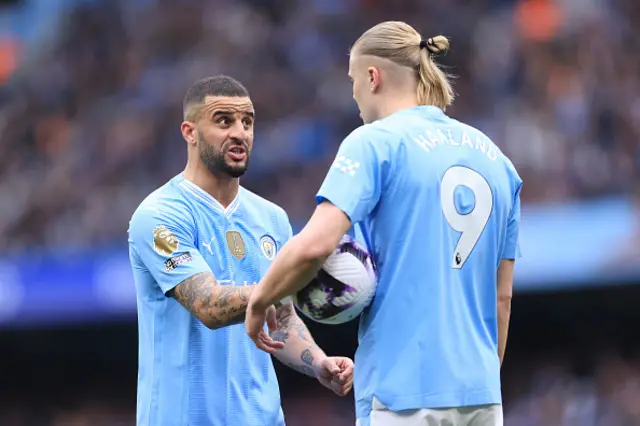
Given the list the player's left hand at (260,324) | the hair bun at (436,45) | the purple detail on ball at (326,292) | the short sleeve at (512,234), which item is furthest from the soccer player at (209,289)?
the hair bun at (436,45)

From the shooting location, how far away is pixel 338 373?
507 centimetres

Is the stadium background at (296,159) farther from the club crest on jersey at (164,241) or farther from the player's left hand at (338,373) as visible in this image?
the club crest on jersey at (164,241)

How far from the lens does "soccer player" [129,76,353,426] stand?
5.08 m

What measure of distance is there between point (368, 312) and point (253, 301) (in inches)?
17.8

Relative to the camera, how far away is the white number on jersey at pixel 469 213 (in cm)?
436

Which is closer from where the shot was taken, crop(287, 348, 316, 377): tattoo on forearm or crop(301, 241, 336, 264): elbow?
crop(301, 241, 336, 264): elbow

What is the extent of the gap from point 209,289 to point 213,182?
27.8 inches

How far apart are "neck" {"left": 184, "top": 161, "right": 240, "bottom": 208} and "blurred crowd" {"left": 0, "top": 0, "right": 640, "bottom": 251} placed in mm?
7142

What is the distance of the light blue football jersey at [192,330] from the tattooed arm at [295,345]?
113 mm

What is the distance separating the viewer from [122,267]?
46.2ft

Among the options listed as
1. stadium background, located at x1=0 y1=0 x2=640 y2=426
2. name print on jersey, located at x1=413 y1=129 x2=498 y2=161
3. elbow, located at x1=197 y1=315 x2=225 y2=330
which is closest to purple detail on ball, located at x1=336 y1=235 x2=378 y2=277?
name print on jersey, located at x1=413 y1=129 x2=498 y2=161

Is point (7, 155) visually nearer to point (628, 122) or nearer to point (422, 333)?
point (628, 122)

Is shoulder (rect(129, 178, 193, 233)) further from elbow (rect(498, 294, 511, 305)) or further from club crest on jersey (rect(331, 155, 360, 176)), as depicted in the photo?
elbow (rect(498, 294, 511, 305))

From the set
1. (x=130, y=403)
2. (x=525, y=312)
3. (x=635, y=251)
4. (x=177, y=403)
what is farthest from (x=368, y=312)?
(x=130, y=403)
